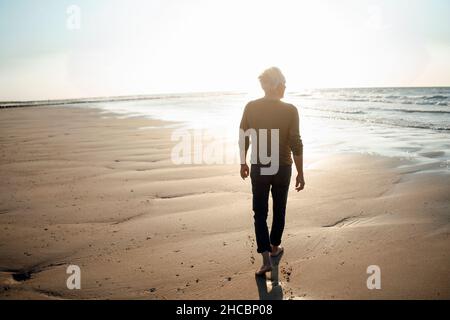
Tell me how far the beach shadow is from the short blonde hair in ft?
6.55

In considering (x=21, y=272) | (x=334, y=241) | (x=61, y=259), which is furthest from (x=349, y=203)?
(x=21, y=272)

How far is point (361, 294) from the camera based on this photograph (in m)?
3.24

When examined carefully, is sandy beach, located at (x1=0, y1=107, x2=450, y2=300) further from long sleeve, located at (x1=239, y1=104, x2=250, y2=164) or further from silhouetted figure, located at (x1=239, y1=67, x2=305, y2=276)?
long sleeve, located at (x1=239, y1=104, x2=250, y2=164)

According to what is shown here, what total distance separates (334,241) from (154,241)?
235 cm

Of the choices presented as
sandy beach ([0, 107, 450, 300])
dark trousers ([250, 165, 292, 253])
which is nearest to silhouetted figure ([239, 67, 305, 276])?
dark trousers ([250, 165, 292, 253])

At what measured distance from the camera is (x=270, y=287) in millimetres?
3391

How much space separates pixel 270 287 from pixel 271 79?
213cm

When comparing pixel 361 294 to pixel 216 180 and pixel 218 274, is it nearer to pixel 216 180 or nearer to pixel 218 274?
pixel 218 274

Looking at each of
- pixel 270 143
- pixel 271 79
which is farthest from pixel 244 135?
pixel 271 79

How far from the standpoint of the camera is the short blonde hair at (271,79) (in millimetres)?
3512

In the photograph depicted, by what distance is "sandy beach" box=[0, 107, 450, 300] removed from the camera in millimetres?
3426

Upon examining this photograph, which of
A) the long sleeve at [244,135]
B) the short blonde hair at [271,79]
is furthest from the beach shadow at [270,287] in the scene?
the short blonde hair at [271,79]

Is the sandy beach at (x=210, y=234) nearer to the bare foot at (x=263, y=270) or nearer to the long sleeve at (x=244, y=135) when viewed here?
the bare foot at (x=263, y=270)

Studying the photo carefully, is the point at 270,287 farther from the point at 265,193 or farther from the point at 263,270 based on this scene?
the point at 265,193
